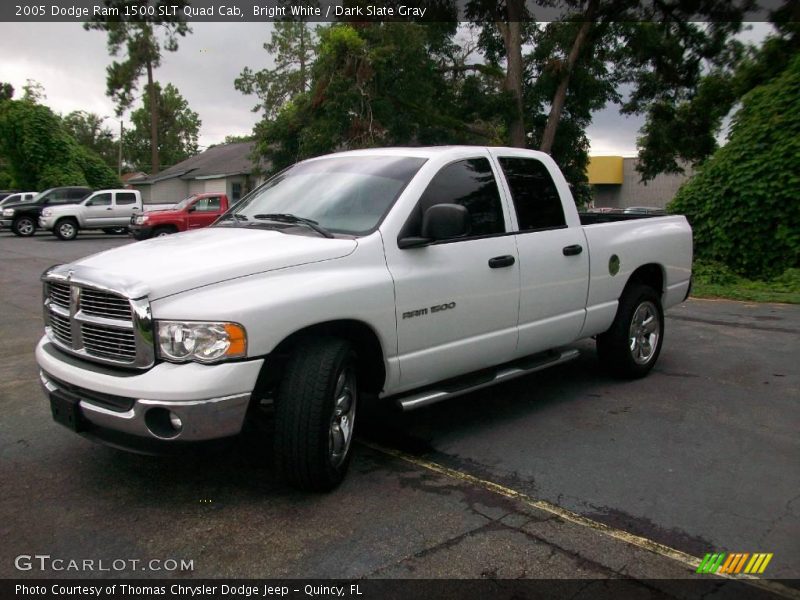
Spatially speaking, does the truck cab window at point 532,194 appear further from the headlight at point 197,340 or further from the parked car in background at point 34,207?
the parked car in background at point 34,207

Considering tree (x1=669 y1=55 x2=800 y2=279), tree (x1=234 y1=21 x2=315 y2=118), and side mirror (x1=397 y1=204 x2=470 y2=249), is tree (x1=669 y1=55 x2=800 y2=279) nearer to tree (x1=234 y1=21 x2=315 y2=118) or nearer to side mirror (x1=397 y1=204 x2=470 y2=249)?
side mirror (x1=397 y1=204 x2=470 y2=249)

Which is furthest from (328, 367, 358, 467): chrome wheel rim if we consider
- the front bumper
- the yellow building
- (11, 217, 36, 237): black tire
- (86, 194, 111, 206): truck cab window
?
the yellow building

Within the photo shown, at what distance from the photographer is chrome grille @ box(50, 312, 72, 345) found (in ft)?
13.0

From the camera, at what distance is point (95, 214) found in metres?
27.7

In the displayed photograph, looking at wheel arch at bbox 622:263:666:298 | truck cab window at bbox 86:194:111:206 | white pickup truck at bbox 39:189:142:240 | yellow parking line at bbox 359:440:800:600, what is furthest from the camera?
truck cab window at bbox 86:194:111:206

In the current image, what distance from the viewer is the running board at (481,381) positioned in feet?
14.3

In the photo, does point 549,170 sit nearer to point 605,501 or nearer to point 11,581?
point 605,501

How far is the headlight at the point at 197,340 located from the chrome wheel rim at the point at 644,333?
3.82 m

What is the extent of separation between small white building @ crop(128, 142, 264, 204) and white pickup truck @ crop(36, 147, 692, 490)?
35.7 m

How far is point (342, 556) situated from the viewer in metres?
3.30

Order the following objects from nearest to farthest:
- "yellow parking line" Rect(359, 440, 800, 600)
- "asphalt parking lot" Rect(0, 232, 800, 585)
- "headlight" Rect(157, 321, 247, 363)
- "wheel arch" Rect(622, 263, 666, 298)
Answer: "yellow parking line" Rect(359, 440, 800, 600)
"asphalt parking lot" Rect(0, 232, 800, 585)
"headlight" Rect(157, 321, 247, 363)
"wheel arch" Rect(622, 263, 666, 298)

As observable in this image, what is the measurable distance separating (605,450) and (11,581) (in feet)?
11.0

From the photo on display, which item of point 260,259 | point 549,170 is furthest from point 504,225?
point 260,259

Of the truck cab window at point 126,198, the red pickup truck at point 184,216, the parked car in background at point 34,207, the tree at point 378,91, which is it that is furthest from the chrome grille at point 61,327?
the parked car in background at point 34,207
